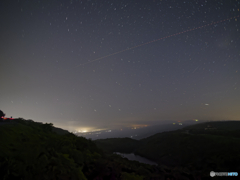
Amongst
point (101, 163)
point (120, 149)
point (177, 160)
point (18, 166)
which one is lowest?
point (120, 149)

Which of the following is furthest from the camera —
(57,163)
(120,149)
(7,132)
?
(120,149)

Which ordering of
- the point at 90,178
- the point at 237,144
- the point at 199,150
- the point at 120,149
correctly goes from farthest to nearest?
the point at 120,149, the point at 199,150, the point at 237,144, the point at 90,178

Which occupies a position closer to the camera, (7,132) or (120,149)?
(7,132)

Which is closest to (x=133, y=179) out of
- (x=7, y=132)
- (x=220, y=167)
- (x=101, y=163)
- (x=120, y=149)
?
(x=101, y=163)

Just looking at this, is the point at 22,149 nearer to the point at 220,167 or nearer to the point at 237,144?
the point at 220,167

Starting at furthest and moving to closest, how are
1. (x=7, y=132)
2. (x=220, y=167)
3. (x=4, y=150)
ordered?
(x=220, y=167)
(x=7, y=132)
(x=4, y=150)

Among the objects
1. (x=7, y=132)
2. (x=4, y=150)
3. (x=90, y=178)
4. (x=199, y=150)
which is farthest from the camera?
(x=199, y=150)

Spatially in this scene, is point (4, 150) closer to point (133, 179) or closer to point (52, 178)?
point (52, 178)

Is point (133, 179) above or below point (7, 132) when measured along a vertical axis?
below

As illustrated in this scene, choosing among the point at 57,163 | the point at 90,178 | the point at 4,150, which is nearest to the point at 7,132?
the point at 4,150
